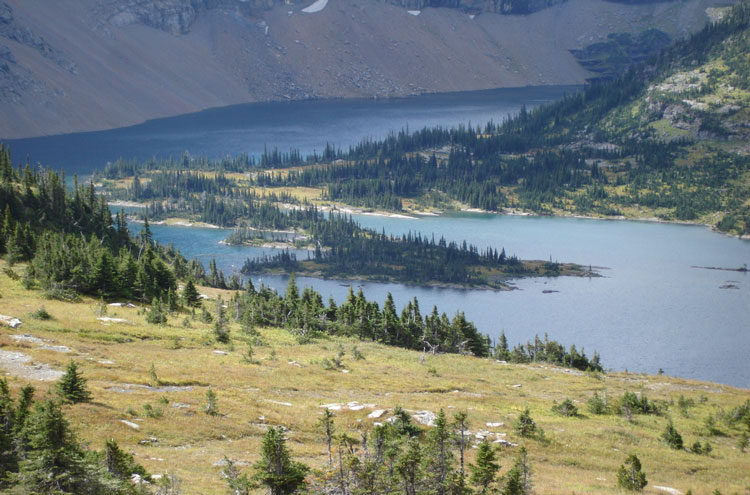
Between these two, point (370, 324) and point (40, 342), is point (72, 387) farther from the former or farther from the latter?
point (370, 324)

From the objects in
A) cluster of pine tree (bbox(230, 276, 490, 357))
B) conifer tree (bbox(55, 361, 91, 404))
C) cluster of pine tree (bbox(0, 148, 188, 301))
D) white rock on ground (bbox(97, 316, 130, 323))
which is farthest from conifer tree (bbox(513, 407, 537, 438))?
cluster of pine tree (bbox(0, 148, 188, 301))

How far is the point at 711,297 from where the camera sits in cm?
18588

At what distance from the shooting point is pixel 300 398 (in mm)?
55312

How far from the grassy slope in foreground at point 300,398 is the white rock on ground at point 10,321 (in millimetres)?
901

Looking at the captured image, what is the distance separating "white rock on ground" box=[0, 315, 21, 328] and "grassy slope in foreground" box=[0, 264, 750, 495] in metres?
0.90

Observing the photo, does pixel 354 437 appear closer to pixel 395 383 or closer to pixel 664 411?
pixel 395 383

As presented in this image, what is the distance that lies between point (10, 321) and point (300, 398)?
2668 centimetres

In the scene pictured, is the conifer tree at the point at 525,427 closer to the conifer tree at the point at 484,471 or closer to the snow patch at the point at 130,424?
the conifer tree at the point at 484,471

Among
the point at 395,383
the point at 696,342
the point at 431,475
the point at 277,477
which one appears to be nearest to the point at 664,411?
the point at 395,383

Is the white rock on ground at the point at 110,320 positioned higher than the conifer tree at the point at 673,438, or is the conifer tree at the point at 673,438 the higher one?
the white rock on ground at the point at 110,320

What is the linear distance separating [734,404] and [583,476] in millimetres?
39379

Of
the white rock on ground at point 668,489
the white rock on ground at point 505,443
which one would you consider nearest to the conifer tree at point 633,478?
the white rock on ground at point 668,489

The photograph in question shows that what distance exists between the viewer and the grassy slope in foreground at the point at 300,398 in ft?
136

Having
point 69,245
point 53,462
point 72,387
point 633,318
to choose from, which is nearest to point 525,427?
point 72,387
